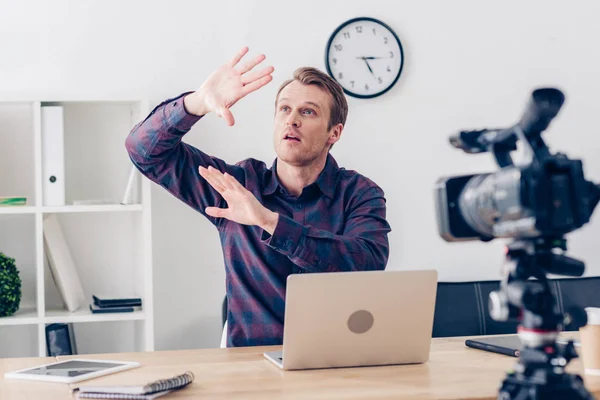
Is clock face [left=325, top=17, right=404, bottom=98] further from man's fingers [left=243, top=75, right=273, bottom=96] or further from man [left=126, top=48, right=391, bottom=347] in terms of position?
man's fingers [left=243, top=75, right=273, bottom=96]

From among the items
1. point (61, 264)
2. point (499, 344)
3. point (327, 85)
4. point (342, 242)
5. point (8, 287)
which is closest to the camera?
point (499, 344)

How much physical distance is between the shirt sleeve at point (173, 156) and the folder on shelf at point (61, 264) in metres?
0.59

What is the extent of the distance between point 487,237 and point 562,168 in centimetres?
19

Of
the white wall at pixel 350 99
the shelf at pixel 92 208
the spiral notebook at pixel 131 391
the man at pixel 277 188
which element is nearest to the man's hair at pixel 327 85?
the man at pixel 277 188

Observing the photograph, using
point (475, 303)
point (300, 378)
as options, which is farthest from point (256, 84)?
point (475, 303)

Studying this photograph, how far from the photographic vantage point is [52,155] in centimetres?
279

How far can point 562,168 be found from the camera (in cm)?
113

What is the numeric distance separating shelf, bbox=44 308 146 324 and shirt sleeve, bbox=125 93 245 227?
0.58m

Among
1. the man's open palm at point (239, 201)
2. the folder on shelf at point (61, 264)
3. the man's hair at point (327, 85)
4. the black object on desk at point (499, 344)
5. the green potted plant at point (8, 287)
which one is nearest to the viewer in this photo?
the black object on desk at point (499, 344)

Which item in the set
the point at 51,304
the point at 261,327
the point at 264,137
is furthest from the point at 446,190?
the point at 51,304

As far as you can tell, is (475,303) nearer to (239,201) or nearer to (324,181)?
(324,181)

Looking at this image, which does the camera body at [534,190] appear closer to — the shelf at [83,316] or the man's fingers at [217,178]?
the man's fingers at [217,178]

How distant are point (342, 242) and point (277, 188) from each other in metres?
0.40

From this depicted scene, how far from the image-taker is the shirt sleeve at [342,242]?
2.04 meters
